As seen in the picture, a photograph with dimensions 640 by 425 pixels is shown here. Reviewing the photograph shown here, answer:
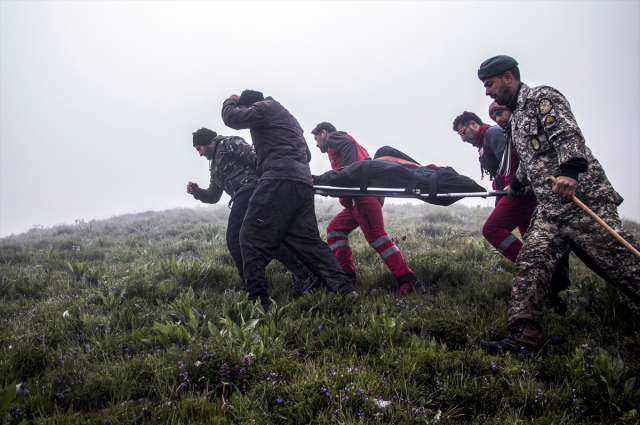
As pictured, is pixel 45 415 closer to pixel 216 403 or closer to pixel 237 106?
pixel 216 403

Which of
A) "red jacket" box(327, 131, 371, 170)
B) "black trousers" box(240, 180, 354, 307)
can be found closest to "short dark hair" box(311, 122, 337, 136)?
"red jacket" box(327, 131, 371, 170)

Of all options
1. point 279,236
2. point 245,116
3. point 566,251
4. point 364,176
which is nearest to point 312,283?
point 279,236

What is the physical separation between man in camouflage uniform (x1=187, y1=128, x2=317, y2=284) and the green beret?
10.8ft

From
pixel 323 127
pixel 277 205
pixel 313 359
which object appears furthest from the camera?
pixel 323 127

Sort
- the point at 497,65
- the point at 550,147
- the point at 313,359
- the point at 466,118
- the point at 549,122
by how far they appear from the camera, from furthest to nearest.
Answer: the point at 466,118, the point at 497,65, the point at 550,147, the point at 549,122, the point at 313,359

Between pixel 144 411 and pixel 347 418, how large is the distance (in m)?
1.32

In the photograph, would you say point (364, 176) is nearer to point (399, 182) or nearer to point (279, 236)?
point (399, 182)

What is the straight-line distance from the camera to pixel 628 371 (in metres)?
2.76

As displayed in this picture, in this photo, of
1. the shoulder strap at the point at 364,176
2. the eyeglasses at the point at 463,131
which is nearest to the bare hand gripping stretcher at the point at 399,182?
the shoulder strap at the point at 364,176

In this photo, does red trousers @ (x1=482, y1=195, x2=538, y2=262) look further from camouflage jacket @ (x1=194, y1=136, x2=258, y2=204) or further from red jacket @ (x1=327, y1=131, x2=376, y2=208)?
camouflage jacket @ (x1=194, y1=136, x2=258, y2=204)

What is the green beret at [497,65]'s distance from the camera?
3750 millimetres

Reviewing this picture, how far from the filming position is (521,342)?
3172 mm

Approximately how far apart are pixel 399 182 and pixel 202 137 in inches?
125

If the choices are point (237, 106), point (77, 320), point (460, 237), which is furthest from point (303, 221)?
point (460, 237)
